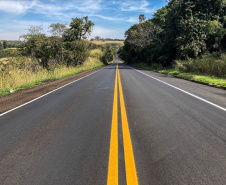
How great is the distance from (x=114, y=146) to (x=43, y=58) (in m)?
20.6

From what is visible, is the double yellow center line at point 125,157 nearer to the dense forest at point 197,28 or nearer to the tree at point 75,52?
the dense forest at point 197,28

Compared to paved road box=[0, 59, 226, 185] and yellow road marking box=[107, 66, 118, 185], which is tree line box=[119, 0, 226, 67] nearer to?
paved road box=[0, 59, 226, 185]

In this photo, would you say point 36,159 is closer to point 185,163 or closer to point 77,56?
point 185,163

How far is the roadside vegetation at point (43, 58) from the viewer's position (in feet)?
40.0

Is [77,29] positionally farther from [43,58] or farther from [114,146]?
[114,146]

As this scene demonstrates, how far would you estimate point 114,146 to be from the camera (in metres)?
3.25

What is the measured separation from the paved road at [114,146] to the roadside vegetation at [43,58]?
6.16 m

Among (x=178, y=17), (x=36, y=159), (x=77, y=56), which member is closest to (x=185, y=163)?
(x=36, y=159)

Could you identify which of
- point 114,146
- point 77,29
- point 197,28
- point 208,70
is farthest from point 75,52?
point 114,146

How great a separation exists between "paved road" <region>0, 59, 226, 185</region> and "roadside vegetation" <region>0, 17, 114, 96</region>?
243 inches

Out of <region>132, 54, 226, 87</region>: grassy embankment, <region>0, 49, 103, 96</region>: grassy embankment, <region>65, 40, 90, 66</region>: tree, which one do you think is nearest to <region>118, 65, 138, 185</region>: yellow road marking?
<region>0, 49, 103, 96</region>: grassy embankment

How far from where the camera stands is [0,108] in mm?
6312

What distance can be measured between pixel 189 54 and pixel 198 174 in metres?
21.1

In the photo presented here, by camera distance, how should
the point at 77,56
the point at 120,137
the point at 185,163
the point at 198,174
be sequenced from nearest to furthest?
the point at 198,174 → the point at 185,163 → the point at 120,137 → the point at 77,56
